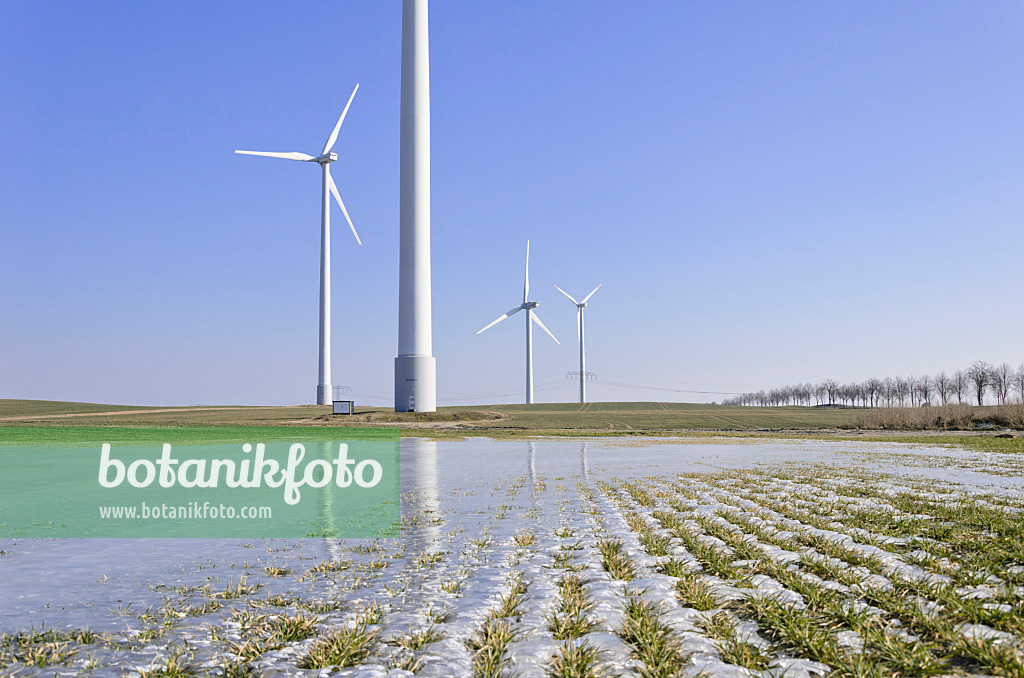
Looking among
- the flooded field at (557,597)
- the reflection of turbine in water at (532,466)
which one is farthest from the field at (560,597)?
the reflection of turbine in water at (532,466)

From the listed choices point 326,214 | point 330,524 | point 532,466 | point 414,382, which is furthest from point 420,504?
point 326,214

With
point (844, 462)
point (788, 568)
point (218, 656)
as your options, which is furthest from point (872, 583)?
point (844, 462)

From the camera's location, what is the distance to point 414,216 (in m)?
64.5

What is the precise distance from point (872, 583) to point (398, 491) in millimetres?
10498

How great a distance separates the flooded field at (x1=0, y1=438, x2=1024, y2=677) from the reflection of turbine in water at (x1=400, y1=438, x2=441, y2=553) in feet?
0.28

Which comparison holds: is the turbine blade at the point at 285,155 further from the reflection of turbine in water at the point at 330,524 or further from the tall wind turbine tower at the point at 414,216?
the reflection of turbine in water at the point at 330,524

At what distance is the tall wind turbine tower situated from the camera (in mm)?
63906

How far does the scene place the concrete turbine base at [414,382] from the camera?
6581 centimetres

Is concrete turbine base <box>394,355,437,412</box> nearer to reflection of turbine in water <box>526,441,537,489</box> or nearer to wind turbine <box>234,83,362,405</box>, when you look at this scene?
wind turbine <box>234,83,362,405</box>

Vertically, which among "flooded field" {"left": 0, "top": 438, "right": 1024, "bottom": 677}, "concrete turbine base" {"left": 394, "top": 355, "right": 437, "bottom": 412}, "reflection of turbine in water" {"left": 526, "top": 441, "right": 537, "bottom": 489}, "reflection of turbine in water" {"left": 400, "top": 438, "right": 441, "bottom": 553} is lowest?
"reflection of turbine in water" {"left": 526, "top": 441, "right": 537, "bottom": 489}

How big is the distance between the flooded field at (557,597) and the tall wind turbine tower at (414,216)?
5489 centimetres

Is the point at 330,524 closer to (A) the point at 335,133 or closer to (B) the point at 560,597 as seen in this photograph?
(B) the point at 560,597

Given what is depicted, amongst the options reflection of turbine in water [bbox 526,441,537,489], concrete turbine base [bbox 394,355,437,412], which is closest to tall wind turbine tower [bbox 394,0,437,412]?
concrete turbine base [bbox 394,355,437,412]

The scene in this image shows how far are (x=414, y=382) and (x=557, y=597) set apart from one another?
60.4 m
